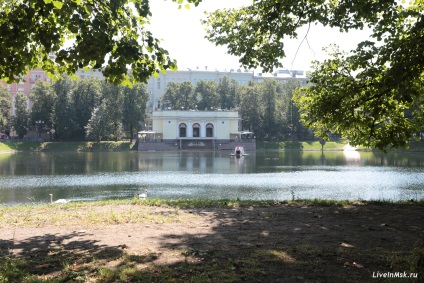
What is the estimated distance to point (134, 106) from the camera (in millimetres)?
67438

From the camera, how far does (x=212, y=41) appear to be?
10.6m

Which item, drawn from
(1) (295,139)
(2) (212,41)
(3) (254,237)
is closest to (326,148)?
(1) (295,139)

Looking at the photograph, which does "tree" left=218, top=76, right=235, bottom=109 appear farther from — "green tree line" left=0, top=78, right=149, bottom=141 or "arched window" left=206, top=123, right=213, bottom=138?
"green tree line" left=0, top=78, right=149, bottom=141

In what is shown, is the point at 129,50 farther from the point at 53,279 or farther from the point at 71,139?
the point at 71,139

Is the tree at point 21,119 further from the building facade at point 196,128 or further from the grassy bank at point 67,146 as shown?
the building facade at point 196,128

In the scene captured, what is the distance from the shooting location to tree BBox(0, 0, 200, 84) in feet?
16.7

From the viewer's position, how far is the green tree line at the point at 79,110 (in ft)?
211

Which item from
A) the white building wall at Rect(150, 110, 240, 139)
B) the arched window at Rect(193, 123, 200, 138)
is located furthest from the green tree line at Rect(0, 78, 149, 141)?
the arched window at Rect(193, 123, 200, 138)

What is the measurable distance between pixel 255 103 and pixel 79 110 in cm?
3039

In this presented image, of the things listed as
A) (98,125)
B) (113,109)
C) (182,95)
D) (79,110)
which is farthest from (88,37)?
(182,95)

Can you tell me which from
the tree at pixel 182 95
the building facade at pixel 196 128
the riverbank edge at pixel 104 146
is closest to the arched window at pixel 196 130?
the building facade at pixel 196 128

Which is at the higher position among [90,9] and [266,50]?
[266,50]

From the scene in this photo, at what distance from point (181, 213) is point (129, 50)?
11.9 ft

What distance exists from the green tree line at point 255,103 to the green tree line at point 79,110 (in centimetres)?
1013
